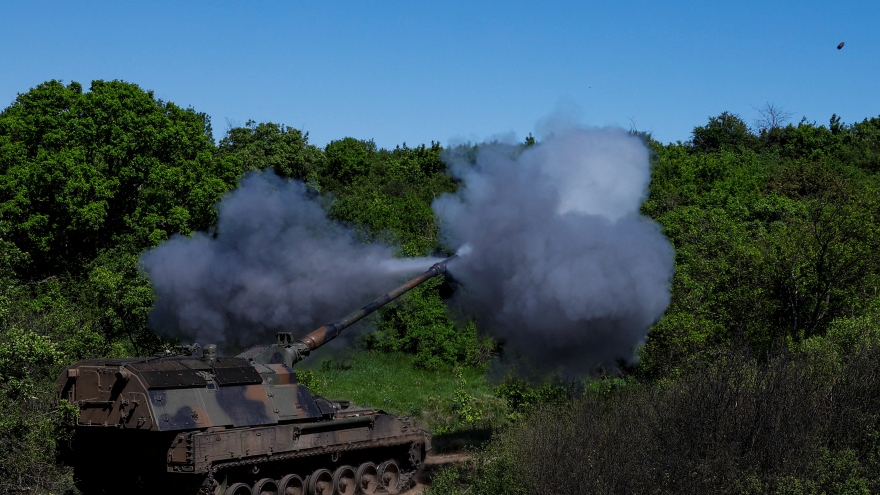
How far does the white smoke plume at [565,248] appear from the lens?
1839 centimetres

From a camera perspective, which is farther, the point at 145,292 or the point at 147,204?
the point at 147,204

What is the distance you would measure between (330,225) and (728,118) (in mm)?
46938

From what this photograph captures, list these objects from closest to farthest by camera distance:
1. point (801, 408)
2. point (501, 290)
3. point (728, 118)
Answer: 1. point (801, 408)
2. point (501, 290)
3. point (728, 118)

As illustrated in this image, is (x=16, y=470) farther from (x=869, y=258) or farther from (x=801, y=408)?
(x=869, y=258)

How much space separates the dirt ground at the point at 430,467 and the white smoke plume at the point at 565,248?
158 inches

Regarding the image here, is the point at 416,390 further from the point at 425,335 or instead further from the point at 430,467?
the point at 430,467

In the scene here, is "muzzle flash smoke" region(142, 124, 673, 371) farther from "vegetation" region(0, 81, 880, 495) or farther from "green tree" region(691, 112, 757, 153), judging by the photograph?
"green tree" region(691, 112, 757, 153)

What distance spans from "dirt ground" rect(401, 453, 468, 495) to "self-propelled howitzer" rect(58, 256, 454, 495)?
42.9 inches

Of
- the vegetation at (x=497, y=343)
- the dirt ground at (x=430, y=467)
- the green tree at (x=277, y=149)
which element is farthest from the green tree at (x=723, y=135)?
the dirt ground at (x=430, y=467)

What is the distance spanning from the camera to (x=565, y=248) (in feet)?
61.0

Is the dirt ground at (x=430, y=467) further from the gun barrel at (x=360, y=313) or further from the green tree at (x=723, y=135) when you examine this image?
the green tree at (x=723, y=135)

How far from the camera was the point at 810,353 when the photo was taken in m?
20.5

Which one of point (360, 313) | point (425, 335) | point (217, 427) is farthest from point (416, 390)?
point (217, 427)

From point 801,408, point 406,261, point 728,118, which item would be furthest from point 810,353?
point 728,118
